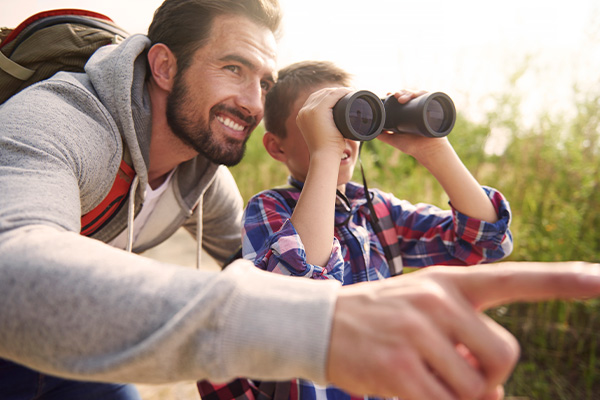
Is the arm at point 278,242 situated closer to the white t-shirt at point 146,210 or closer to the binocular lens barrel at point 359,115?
the binocular lens barrel at point 359,115

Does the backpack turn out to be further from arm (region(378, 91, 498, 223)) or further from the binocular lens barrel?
arm (region(378, 91, 498, 223))

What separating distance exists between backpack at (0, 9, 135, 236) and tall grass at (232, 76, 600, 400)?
2.14 metres

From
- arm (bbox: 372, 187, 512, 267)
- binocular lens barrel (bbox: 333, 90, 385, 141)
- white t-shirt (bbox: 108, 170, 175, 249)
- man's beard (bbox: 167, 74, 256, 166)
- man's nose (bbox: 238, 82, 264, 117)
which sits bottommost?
white t-shirt (bbox: 108, 170, 175, 249)

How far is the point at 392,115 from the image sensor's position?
1.65 metres

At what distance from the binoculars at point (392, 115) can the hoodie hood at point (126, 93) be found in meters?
0.82

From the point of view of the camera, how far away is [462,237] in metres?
1.64

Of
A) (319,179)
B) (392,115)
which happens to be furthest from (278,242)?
(392,115)

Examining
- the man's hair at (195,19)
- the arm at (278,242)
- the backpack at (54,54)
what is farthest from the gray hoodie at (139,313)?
the man's hair at (195,19)

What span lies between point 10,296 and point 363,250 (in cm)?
114

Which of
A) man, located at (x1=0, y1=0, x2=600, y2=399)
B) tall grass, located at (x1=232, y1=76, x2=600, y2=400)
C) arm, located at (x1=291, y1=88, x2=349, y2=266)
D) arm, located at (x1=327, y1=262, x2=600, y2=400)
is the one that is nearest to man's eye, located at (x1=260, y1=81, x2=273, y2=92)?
arm, located at (x1=291, y1=88, x2=349, y2=266)

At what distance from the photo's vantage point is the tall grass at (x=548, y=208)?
2500mm

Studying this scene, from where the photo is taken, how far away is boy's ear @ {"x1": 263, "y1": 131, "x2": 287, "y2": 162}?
6.18 ft

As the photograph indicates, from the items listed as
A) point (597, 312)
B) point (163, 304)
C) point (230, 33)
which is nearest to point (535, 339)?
point (597, 312)

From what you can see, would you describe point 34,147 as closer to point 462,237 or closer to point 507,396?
point 462,237
